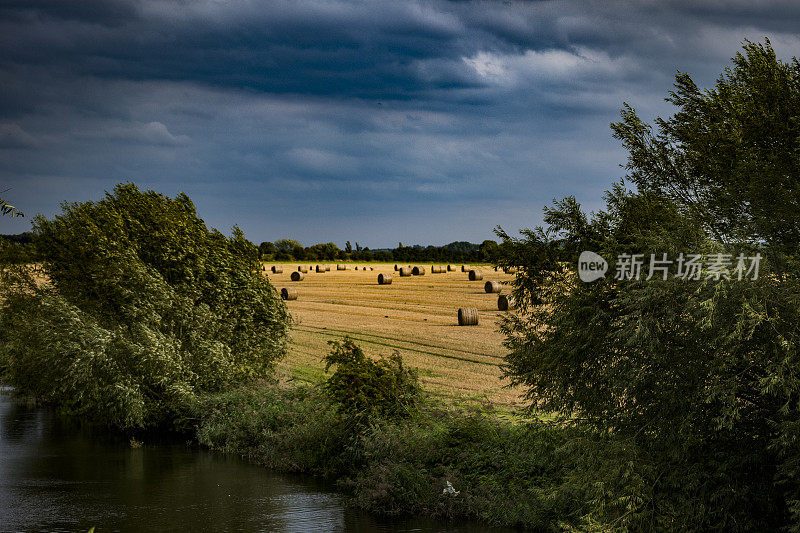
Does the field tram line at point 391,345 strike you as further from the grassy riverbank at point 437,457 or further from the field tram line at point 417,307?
the grassy riverbank at point 437,457

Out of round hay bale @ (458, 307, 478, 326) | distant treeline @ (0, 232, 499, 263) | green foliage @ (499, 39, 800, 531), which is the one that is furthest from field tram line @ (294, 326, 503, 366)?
distant treeline @ (0, 232, 499, 263)

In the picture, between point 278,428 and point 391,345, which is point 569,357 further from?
point 391,345

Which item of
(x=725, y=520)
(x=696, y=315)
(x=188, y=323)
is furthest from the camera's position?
(x=188, y=323)

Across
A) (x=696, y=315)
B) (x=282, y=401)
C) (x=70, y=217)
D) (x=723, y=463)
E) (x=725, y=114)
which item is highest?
(x=725, y=114)

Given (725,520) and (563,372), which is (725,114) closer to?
(563,372)

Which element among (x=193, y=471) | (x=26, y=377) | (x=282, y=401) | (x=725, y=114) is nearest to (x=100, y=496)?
(x=193, y=471)

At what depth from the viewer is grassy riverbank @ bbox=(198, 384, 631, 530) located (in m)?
15.1

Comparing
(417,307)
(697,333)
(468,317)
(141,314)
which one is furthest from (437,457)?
(417,307)

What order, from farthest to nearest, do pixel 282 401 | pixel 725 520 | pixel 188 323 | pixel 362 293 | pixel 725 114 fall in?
1. pixel 362 293
2. pixel 188 323
3. pixel 282 401
4. pixel 725 114
5. pixel 725 520

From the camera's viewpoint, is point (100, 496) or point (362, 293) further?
point (362, 293)

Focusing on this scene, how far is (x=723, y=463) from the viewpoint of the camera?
42.9 ft

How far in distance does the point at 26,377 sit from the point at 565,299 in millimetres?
26278

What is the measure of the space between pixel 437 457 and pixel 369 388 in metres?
3.36

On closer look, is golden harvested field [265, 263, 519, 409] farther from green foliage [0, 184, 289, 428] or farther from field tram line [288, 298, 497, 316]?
green foliage [0, 184, 289, 428]
